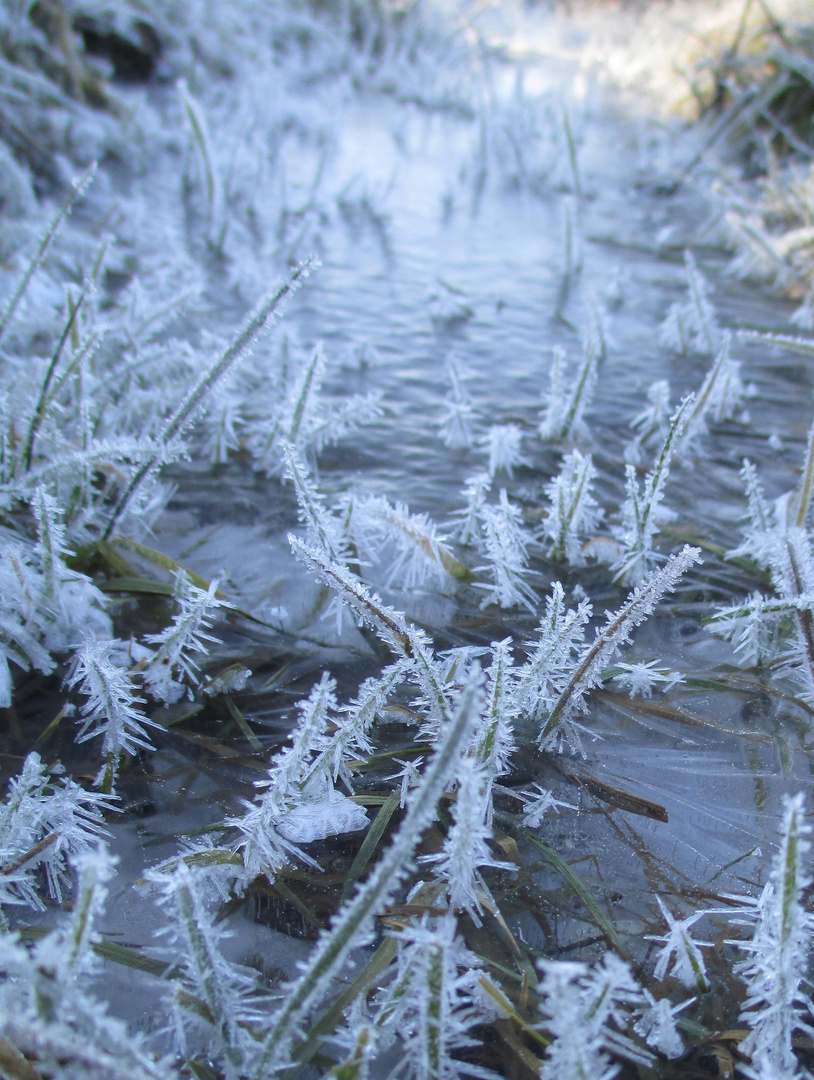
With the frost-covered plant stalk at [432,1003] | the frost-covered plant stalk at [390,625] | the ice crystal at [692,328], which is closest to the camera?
the frost-covered plant stalk at [432,1003]

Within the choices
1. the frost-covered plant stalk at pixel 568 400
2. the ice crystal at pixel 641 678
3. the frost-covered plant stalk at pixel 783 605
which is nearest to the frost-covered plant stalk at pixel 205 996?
the ice crystal at pixel 641 678

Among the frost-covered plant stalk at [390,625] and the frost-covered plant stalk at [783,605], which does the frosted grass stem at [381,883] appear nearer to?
the frost-covered plant stalk at [390,625]

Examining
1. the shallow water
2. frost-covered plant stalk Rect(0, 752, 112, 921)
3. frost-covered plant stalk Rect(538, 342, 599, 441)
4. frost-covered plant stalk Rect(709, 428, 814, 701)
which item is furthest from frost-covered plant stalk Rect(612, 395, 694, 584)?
frost-covered plant stalk Rect(0, 752, 112, 921)

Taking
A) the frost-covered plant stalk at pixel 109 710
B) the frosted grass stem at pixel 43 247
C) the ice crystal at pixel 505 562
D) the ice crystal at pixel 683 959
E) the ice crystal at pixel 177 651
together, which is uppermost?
the frosted grass stem at pixel 43 247

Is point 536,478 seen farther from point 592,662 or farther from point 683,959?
point 683,959

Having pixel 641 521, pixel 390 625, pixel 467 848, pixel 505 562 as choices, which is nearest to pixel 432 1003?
Result: pixel 467 848

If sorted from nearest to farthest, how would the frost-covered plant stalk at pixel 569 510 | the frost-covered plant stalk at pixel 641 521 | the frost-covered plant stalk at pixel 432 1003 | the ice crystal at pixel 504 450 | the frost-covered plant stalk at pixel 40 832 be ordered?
the frost-covered plant stalk at pixel 432 1003
the frost-covered plant stalk at pixel 40 832
the frost-covered plant stalk at pixel 641 521
the frost-covered plant stalk at pixel 569 510
the ice crystal at pixel 504 450

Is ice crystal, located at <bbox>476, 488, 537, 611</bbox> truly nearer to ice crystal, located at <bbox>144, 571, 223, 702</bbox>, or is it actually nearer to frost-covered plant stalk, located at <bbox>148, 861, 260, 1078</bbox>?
ice crystal, located at <bbox>144, 571, 223, 702</bbox>

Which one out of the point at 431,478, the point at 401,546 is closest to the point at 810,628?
the point at 401,546

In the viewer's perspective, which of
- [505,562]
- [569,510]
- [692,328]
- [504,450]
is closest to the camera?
[505,562]

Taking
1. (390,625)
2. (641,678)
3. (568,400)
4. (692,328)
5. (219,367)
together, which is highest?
(692,328)
